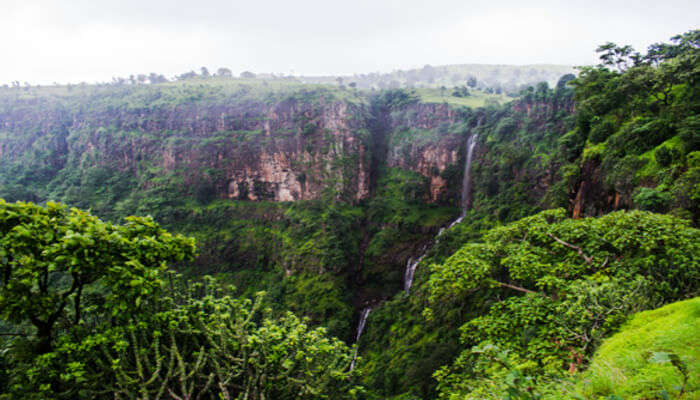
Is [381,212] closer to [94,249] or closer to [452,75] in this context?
[94,249]

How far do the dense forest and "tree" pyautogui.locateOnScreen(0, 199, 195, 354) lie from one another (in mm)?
31

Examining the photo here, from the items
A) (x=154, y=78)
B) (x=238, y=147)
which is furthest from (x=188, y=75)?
(x=238, y=147)

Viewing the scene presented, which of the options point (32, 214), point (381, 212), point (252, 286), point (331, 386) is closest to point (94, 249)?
point (32, 214)

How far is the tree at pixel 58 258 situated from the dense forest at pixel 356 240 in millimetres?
31

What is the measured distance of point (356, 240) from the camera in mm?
34094

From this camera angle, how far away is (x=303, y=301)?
28297 millimetres

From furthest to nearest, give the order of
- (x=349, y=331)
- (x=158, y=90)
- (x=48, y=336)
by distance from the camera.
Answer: (x=158, y=90) < (x=349, y=331) < (x=48, y=336)

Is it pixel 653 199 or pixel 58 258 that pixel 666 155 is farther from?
Answer: pixel 58 258

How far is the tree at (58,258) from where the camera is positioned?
4039 millimetres

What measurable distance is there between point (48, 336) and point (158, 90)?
2289 inches

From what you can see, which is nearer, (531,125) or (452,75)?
(531,125)

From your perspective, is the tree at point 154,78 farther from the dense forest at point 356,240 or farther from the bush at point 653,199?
the bush at point 653,199

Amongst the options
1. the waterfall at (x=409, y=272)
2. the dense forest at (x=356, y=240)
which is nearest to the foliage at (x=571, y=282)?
the dense forest at (x=356, y=240)

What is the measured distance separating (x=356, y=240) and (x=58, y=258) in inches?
1213
